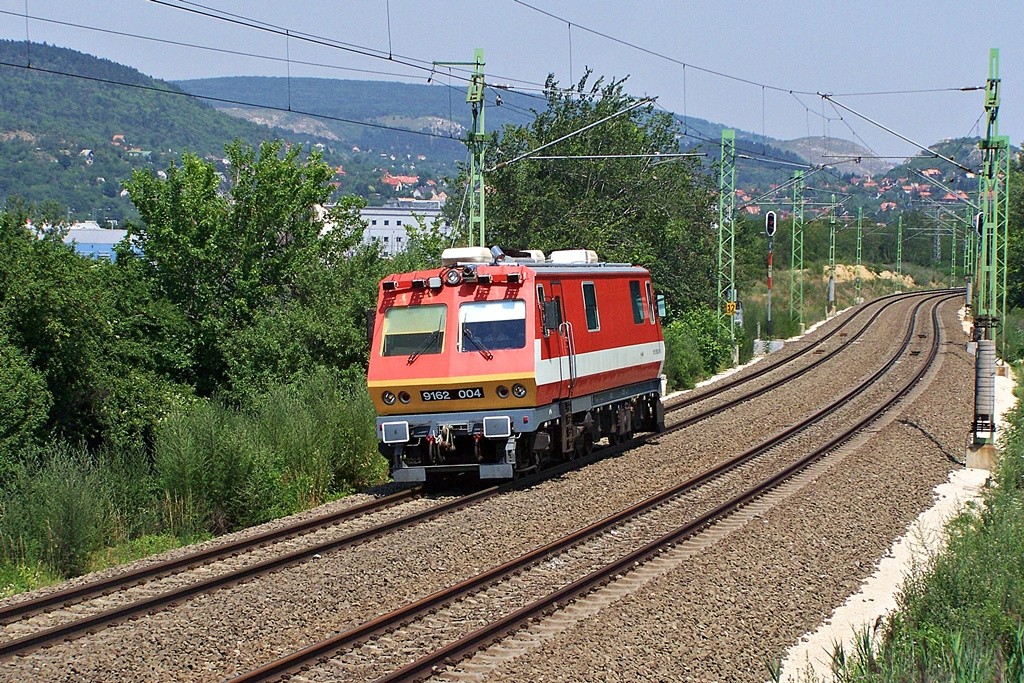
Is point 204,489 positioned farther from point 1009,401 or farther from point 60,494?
point 1009,401

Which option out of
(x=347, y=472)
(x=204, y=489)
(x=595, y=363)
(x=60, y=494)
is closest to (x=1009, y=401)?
(x=595, y=363)

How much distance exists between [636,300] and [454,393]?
220 inches

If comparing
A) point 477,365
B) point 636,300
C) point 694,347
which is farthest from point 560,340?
point 694,347

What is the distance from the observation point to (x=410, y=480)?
16047 mm

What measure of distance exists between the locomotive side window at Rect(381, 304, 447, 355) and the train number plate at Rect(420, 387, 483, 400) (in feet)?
1.96

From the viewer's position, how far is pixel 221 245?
2541 cm

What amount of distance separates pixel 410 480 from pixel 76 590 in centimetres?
598

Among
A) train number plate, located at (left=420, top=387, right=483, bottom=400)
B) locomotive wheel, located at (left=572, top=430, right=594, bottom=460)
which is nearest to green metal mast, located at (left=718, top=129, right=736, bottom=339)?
locomotive wheel, located at (left=572, top=430, right=594, bottom=460)

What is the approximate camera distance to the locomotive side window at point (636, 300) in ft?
65.3

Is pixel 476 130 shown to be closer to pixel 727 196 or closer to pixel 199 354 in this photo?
pixel 199 354

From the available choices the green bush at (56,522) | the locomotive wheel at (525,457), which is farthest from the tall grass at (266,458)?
the locomotive wheel at (525,457)

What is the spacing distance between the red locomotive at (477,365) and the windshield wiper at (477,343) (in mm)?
16

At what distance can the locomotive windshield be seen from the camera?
15.7 metres

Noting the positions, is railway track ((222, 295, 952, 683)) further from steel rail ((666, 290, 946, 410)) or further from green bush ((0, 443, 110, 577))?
steel rail ((666, 290, 946, 410))
